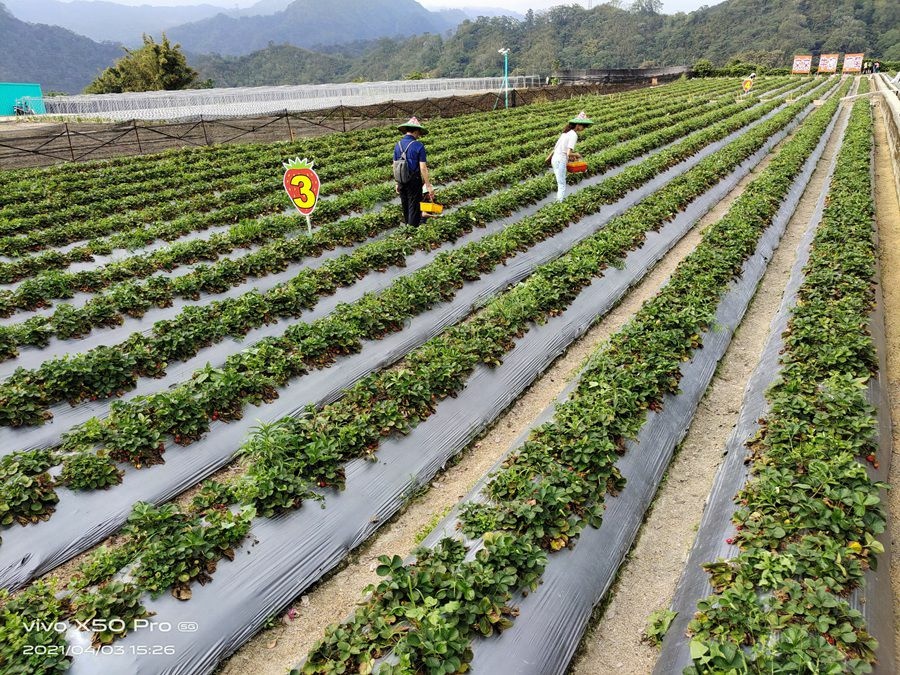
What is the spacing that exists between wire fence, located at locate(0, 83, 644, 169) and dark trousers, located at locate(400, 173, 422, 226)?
52.9 ft

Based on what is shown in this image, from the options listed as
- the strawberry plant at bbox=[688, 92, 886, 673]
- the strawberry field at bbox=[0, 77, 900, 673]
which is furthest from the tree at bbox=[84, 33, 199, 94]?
the strawberry plant at bbox=[688, 92, 886, 673]

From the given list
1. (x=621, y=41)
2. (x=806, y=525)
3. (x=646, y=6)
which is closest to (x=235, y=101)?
(x=806, y=525)

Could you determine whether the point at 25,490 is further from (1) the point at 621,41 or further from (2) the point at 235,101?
(1) the point at 621,41

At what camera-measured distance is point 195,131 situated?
27.8 m

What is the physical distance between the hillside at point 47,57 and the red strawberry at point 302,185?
192m

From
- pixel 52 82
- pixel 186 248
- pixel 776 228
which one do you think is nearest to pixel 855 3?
pixel 776 228

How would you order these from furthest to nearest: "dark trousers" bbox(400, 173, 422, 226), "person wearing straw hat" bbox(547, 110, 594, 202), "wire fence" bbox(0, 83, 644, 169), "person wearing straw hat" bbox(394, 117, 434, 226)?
"wire fence" bbox(0, 83, 644, 169), "person wearing straw hat" bbox(547, 110, 594, 202), "dark trousers" bbox(400, 173, 422, 226), "person wearing straw hat" bbox(394, 117, 434, 226)

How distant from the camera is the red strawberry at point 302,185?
32.0 feet

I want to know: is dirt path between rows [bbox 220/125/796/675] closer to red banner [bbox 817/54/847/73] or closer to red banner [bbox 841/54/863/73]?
red banner [bbox 817/54/847/73]

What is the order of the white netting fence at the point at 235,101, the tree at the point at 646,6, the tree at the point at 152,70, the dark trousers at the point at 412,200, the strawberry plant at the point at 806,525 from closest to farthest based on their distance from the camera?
the strawberry plant at the point at 806,525 < the dark trousers at the point at 412,200 < the white netting fence at the point at 235,101 < the tree at the point at 152,70 < the tree at the point at 646,6

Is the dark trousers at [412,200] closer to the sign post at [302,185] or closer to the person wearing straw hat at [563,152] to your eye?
the sign post at [302,185]

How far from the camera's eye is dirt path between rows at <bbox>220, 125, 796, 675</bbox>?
12.3 feet

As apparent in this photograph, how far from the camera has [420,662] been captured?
3207 mm

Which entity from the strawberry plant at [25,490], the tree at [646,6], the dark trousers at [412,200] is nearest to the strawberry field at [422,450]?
the strawberry plant at [25,490]
